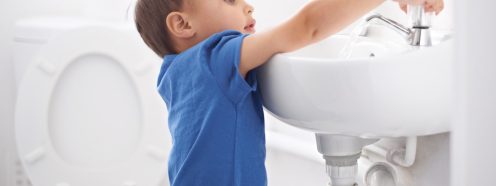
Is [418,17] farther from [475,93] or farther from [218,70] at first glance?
[475,93]

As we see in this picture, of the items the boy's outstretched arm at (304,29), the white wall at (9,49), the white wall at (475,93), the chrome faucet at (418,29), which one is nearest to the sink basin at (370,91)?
the boy's outstretched arm at (304,29)

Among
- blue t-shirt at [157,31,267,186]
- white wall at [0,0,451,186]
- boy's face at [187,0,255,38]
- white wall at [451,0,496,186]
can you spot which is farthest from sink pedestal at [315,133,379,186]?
white wall at [0,0,451,186]

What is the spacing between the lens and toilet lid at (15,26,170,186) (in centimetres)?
→ 163

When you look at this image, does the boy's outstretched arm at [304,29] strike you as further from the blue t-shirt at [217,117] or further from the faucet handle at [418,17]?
the faucet handle at [418,17]

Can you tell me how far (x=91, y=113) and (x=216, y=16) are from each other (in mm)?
810

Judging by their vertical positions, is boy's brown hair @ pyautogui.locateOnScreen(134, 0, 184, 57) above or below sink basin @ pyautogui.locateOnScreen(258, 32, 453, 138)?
above

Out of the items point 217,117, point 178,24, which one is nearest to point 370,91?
point 217,117

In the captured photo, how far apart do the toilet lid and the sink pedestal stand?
76 cm

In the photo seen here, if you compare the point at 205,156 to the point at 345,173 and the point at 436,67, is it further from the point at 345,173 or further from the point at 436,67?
the point at 436,67

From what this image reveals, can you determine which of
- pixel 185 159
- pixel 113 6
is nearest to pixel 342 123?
pixel 185 159

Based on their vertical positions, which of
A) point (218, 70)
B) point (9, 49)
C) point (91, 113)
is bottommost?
point (91, 113)

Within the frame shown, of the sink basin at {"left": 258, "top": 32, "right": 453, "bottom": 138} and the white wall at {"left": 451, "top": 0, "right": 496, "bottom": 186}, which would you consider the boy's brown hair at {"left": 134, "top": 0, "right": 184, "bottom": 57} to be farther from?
the white wall at {"left": 451, "top": 0, "right": 496, "bottom": 186}

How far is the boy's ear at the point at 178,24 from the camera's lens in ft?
3.23

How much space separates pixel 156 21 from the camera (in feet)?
3.33
